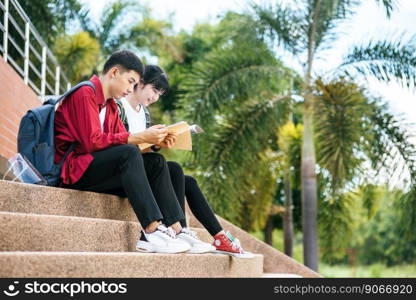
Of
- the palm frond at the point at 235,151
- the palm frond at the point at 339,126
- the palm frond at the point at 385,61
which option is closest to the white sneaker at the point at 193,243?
the palm frond at the point at 339,126

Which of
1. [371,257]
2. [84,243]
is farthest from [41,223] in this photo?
[371,257]

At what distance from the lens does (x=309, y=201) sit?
12.1 meters

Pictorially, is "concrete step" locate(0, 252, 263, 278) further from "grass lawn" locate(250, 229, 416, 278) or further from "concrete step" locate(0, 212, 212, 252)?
"grass lawn" locate(250, 229, 416, 278)

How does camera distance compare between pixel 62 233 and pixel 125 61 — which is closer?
pixel 62 233

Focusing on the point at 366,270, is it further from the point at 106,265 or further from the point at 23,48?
the point at 106,265

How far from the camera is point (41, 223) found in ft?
11.6

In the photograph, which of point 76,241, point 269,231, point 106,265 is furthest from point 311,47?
point 269,231

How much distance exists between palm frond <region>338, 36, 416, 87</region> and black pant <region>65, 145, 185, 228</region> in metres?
8.00

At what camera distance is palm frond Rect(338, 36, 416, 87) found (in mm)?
11414

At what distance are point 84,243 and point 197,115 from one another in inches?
297

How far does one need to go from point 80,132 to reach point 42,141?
0.85ft

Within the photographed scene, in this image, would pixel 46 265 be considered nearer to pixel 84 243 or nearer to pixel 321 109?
pixel 84 243

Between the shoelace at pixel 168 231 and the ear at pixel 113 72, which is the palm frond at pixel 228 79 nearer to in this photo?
the ear at pixel 113 72

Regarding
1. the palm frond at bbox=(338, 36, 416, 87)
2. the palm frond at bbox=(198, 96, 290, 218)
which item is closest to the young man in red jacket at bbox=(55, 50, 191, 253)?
the palm frond at bbox=(198, 96, 290, 218)
